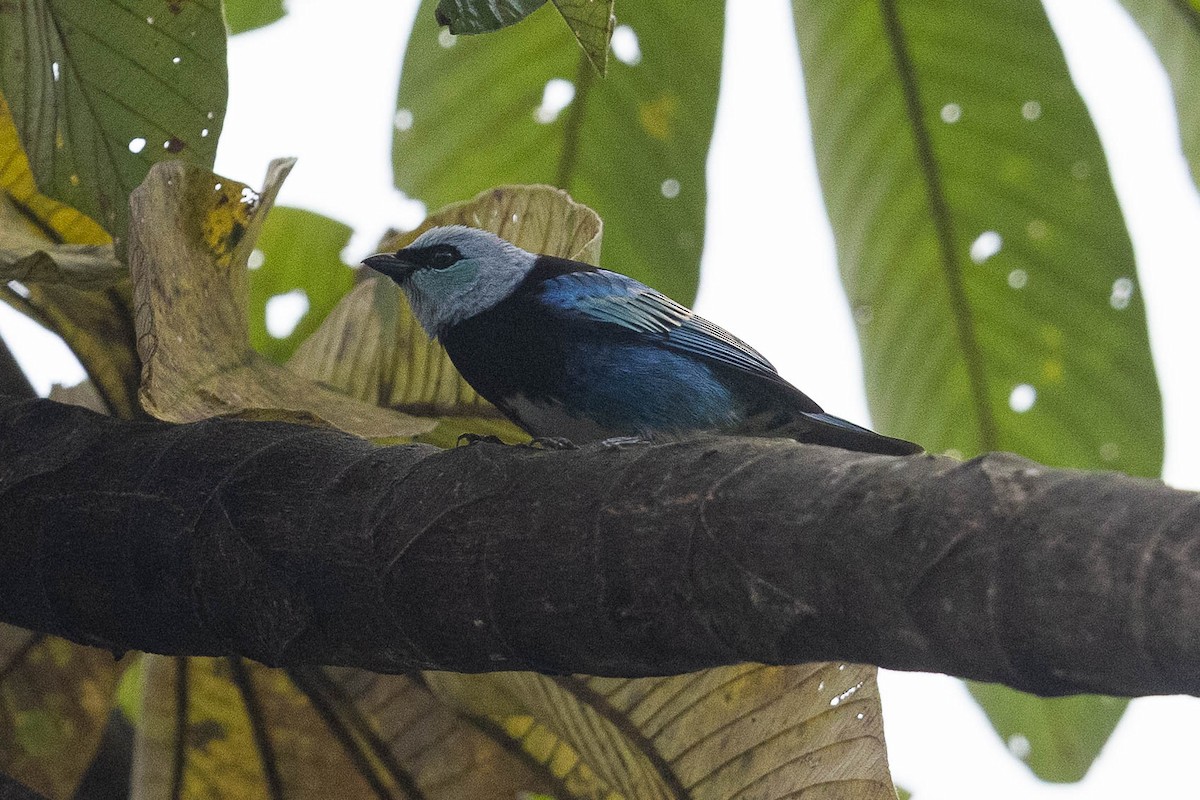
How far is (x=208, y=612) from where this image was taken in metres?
1.78

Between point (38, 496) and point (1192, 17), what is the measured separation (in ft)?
7.76

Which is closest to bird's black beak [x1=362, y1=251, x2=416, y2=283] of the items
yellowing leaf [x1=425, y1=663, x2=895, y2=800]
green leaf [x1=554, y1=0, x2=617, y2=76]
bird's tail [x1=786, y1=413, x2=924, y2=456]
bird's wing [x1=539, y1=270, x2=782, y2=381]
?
bird's wing [x1=539, y1=270, x2=782, y2=381]

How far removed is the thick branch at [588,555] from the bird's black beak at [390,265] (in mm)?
1167

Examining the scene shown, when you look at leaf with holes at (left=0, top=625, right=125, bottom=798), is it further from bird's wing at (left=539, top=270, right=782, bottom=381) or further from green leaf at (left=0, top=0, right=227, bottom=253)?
bird's wing at (left=539, top=270, right=782, bottom=381)

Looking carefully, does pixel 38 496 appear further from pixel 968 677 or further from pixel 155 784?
pixel 968 677

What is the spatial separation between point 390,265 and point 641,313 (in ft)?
1.98

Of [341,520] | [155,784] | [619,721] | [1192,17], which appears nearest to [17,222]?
[155,784]

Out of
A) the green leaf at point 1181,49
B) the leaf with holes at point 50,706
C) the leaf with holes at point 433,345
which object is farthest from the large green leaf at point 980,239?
the leaf with holes at point 50,706

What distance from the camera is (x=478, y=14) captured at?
1.68 metres

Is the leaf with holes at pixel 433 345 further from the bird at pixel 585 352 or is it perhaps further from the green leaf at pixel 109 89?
the green leaf at pixel 109 89

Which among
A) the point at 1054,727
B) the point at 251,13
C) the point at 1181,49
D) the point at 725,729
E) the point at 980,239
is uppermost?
the point at 251,13

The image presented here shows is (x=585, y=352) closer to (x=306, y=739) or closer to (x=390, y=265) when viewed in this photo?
(x=390, y=265)

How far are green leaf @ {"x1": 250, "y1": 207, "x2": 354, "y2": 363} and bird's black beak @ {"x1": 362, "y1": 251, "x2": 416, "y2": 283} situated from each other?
7 cm

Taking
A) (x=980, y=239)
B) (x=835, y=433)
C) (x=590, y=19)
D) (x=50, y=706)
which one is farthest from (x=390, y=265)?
(x=590, y=19)
